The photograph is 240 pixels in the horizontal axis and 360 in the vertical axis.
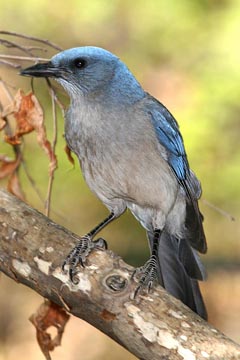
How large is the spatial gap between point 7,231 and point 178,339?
1041 mm

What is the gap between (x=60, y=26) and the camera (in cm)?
763

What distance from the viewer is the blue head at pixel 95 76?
4816 millimetres

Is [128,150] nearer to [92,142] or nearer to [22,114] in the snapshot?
[92,142]

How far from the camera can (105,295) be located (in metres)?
3.93

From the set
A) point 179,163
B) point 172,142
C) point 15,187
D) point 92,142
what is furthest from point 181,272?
point 15,187

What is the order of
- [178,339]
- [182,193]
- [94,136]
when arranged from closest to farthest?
1. [178,339]
2. [94,136]
3. [182,193]

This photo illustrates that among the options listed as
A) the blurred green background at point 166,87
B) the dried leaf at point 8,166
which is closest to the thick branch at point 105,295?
the dried leaf at point 8,166

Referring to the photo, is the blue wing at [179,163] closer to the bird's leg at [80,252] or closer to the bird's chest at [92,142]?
the bird's chest at [92,142]

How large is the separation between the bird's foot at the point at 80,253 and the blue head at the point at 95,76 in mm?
848

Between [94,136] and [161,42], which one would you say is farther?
[161,42]

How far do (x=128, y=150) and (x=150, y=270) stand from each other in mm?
668

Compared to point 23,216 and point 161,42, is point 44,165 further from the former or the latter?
point 23,216

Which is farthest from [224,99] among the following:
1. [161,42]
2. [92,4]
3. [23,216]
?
[23,216]

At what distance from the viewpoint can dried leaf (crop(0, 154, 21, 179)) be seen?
484 cm
